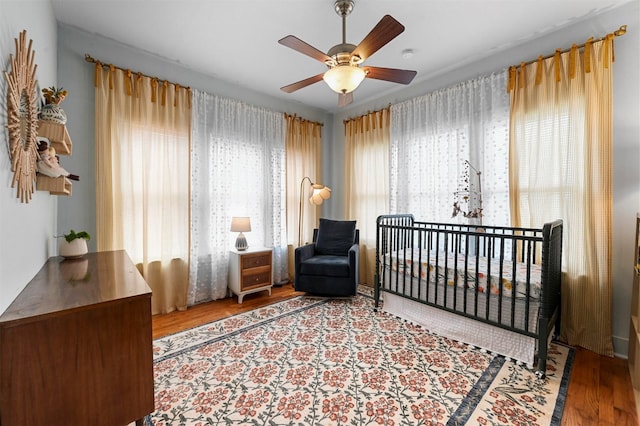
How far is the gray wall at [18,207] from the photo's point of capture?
0.98 meters

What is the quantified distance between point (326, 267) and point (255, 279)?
875mm

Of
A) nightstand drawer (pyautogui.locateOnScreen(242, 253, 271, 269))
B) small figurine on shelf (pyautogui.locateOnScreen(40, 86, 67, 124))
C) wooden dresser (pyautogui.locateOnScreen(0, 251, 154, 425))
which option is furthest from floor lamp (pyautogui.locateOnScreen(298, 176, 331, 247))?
wooden dresser (pyautogui.locateOnScreen(0, 251, 154, 425))

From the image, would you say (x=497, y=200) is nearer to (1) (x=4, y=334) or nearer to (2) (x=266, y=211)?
(2) (x=266, y=211)

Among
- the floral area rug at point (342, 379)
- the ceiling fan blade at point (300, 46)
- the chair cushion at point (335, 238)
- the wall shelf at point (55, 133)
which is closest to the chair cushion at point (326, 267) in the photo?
the chair cushion at point (335, 238)

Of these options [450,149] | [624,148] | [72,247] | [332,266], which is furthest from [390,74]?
[72,247]

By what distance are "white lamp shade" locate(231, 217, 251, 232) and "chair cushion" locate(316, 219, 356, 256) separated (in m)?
0.98

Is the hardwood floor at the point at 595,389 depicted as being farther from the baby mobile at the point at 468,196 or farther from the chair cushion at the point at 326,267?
the baby mobile at the point at 468,196

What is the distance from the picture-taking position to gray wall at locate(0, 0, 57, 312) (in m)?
0.98

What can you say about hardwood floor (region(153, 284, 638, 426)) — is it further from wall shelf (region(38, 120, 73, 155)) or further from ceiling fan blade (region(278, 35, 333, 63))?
ceiling fan blade (region(278, 35, 333, 63))

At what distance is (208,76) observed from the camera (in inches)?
128

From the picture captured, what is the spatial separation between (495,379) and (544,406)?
0.27 meters

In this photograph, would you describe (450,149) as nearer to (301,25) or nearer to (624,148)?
(624,148)

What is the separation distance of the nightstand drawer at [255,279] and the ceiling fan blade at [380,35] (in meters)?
2.53

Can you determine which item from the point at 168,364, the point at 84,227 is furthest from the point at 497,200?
the point at 84,227
